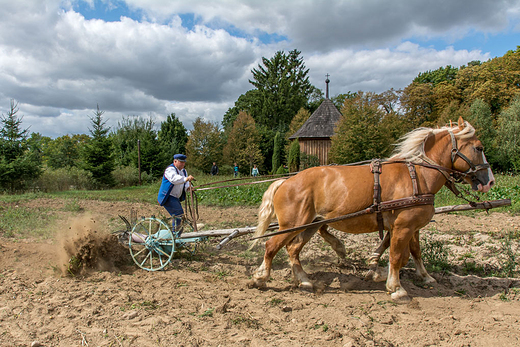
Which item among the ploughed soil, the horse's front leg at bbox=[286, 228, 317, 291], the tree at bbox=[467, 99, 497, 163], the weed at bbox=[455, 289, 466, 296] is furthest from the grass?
the tree at bbox=[467, 99, 497, 163]

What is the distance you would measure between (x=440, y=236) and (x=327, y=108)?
24.1m

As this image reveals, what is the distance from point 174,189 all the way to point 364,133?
16.0 m

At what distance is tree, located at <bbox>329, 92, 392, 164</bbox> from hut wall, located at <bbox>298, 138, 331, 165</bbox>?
7212 millimetres

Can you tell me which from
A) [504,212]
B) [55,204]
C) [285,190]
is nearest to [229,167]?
[55,204]

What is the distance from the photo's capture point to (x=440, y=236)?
6.83 m

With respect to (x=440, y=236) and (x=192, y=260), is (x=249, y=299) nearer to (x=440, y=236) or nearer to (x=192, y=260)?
(x=192, y=260)

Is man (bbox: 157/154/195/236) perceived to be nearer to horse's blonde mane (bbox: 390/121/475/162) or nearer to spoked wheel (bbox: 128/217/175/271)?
spoked wheel (bbox: 128/217/175/271)

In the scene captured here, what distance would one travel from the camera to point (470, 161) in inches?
161

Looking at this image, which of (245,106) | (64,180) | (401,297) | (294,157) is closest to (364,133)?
(294,157)

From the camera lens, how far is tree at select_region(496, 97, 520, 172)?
24469 millimetres

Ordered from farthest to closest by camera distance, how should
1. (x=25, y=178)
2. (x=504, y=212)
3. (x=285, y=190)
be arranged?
1. (x=25, y=178)
2. (x=504, y=212)
3. (x=285, y=190)

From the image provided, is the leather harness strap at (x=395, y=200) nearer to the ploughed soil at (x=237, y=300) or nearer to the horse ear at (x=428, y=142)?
the horse ear at (x=428, y=142)

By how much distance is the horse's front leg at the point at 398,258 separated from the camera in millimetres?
4004

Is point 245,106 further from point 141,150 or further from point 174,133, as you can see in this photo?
point 141,150
